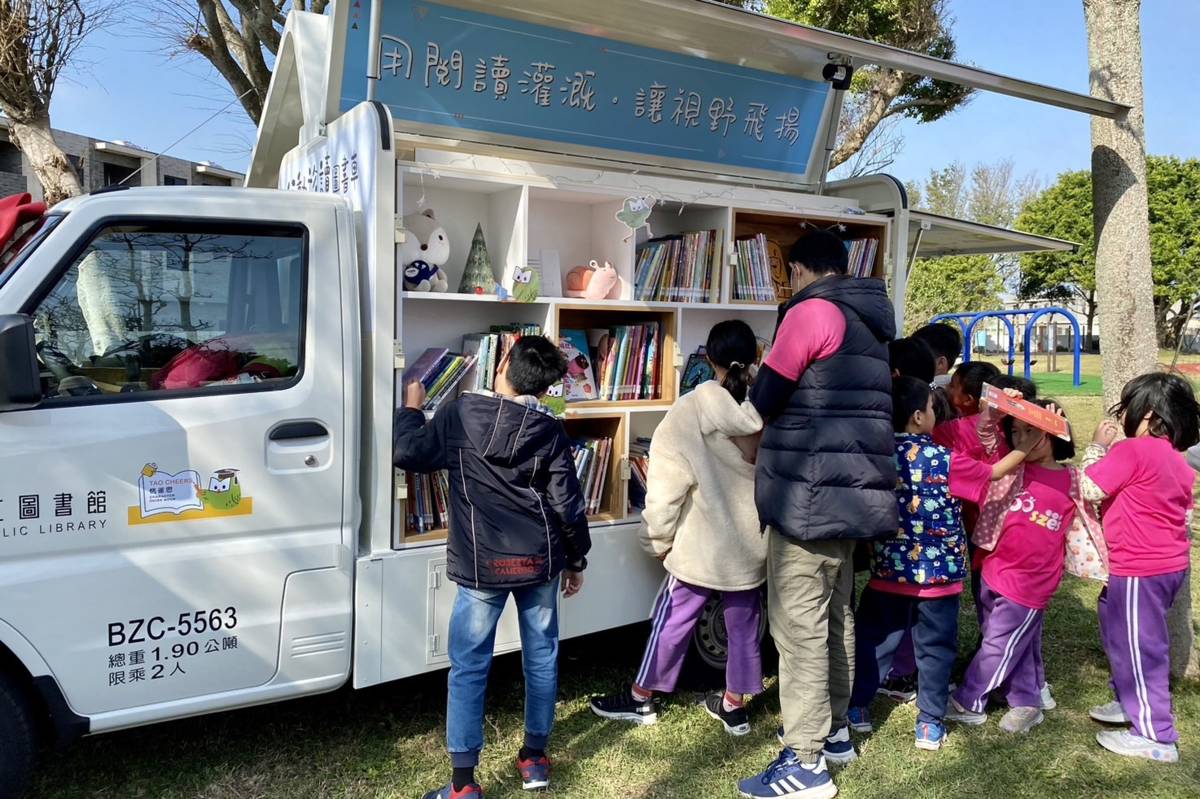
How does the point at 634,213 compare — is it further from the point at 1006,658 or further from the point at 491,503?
the point at 1006,658

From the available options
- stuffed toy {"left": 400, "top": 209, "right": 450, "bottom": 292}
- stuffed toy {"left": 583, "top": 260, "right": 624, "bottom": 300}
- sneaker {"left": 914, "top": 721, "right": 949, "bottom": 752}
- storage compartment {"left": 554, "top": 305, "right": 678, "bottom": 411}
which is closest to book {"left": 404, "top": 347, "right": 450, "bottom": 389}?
stuffed toy {"left": 400, "top": 209, "right": 450, "bottom": 292}

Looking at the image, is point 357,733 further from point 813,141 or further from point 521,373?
point 813,141

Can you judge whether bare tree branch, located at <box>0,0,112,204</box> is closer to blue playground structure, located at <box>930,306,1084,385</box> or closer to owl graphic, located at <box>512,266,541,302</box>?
owl graphic, located at <box>512,266,541,302</box>

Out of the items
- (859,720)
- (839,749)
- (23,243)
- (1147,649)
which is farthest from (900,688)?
(23,243)

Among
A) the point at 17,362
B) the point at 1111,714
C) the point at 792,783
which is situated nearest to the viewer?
the point at 17,362

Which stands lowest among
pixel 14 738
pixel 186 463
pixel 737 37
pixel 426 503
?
pixel 14 738

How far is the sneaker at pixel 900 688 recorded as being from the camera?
395 cm

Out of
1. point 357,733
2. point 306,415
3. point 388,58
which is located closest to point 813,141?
point 388,58

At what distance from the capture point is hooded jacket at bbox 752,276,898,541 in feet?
9.68

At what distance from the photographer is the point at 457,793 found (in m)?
2.83

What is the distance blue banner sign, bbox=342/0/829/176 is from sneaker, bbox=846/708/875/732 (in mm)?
2702

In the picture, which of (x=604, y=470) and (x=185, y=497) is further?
(x=604, y=470)

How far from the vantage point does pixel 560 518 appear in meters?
2.90

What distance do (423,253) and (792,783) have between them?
2.44 m
